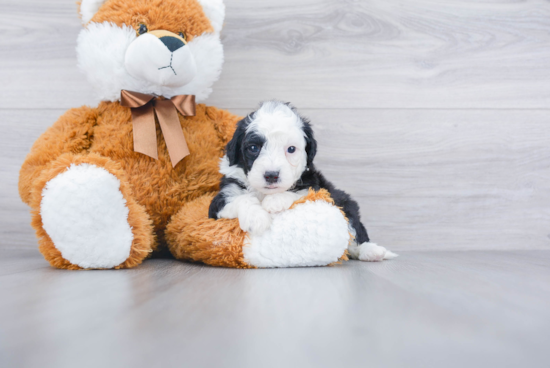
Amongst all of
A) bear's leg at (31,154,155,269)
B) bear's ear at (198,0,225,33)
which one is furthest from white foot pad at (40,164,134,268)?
bear's ear at (198,0,225,33)

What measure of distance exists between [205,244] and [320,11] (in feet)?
3.34

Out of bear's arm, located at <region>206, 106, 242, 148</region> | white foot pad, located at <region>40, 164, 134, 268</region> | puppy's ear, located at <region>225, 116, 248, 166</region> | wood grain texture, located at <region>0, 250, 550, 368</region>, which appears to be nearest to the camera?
wood grain texture, located at <region>0, 250, 550, 368</region>

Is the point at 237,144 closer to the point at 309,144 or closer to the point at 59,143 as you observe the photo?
the point at 309,144

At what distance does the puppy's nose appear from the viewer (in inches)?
37.6

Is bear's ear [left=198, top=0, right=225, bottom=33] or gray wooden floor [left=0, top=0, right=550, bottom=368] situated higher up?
bear's ear [left=198, top=0, right=225, bottom=33]

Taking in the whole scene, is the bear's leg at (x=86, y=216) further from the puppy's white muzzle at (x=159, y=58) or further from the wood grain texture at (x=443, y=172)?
the wood grain texture at (x=443, y=172)

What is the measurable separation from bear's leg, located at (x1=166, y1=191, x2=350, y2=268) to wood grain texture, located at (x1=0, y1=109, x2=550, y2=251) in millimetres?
555

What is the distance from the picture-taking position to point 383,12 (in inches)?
59.5

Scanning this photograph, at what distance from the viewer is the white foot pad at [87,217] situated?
0.94 metres

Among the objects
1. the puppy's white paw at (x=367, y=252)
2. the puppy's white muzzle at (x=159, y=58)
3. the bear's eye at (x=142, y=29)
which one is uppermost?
the bear's eye at (x=142, y=29)

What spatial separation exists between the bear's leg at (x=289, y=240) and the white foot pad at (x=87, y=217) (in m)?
0.21

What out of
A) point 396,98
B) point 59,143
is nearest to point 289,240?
point 59,143

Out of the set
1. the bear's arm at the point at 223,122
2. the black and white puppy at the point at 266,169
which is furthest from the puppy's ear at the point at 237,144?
the bear's arm at the point at 223,122

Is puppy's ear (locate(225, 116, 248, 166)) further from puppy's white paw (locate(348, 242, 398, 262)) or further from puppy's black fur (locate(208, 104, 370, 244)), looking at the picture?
puppy's white paw (locate(348, 242, 398, 262))
